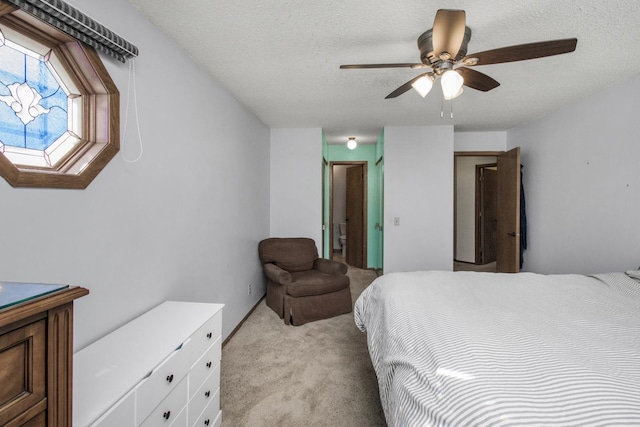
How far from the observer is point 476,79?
1940 mm

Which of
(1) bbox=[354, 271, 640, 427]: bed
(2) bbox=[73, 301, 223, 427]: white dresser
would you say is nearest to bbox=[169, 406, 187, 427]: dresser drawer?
(2) bbox=[73, 301, 223, 427]: white dresser

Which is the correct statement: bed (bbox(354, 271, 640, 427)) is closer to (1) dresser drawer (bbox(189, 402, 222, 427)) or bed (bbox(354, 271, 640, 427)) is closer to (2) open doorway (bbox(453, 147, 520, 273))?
(1) dresser drawer (bbox(189, 402, 222, 427))

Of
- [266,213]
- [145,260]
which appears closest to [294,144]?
[266,213]

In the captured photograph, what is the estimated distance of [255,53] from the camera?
2.09 m

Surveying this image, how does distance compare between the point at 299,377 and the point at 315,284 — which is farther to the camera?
the point at 315,284

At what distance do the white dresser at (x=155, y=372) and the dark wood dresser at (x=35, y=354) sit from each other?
0.28 meters

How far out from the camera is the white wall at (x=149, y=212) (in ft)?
3.78

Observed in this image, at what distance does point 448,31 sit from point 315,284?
97.6 inches

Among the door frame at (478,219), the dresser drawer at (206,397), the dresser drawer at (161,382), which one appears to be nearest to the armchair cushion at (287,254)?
the dresser drawer at (206,397)

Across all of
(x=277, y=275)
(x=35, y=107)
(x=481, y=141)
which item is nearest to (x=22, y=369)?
(x=35, y=107)

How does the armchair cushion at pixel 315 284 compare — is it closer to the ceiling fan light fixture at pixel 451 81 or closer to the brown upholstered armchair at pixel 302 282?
the brown upholstered armchair at pixel 302 282

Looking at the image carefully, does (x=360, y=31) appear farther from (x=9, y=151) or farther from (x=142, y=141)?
(x=9, y=151)

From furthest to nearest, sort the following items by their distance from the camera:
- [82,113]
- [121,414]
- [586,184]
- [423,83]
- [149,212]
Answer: [586,184]
[423,83]
[149,212]
[82,113]
[121,414]

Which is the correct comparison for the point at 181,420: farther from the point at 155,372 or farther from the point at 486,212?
the point at 486,212
